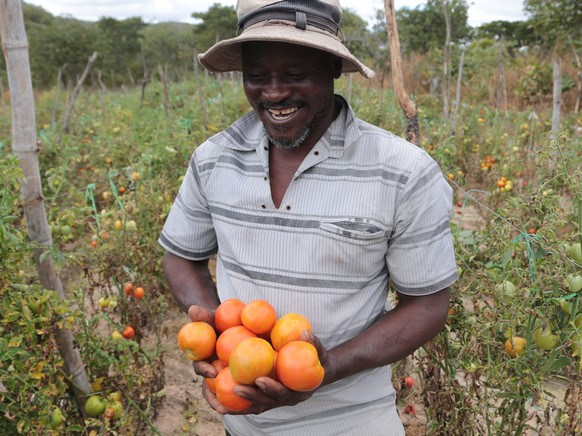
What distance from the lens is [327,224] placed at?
4.02 feet

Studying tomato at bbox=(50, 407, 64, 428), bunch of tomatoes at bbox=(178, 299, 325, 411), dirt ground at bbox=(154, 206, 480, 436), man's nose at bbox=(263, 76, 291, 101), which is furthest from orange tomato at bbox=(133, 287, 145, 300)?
man's nose at bbox=(263, 76, 291, 101)

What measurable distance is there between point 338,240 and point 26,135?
105 centimetres

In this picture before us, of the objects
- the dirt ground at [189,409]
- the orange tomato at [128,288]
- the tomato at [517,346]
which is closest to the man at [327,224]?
the tomato at [517,346]

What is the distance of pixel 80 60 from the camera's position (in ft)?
84.0

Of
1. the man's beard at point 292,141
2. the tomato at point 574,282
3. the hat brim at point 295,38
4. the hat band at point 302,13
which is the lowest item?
the tomato at point 574,282

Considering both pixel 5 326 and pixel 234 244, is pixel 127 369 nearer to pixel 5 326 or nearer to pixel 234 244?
pixel 5 326

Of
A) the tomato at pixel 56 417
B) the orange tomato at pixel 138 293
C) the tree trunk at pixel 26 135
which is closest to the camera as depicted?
the tree trunk at pixel 26 135

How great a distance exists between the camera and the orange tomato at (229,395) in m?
1.08

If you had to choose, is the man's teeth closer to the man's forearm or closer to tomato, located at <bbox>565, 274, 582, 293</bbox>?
the man's forearm

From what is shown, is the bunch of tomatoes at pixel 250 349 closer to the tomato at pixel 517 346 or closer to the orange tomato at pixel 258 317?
the orange tomato at pixel 258 317

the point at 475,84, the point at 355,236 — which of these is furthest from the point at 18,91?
the point at 475,84

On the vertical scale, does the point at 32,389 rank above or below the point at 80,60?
below

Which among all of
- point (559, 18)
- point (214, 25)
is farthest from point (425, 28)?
point (214, 25)

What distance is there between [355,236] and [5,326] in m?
1.23
